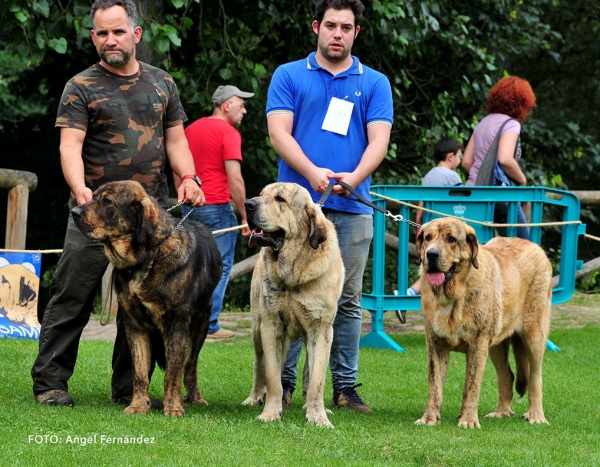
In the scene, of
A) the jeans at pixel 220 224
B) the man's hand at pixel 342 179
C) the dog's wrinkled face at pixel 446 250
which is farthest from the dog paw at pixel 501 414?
the jeans at pixel 220 224

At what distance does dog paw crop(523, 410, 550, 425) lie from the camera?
5953 mm

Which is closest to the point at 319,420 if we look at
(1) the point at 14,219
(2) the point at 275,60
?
(1) the point at 14,219

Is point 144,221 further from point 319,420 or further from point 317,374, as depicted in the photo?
point 319,420

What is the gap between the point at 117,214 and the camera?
5.18 meters

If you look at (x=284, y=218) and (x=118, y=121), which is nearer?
(x=284, y=218)

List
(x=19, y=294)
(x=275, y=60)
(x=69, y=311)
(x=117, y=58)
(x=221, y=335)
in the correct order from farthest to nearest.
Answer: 1. (x=275, y=60)
2. (x=221, y=335)
3. (x=19, y=294)
4. (x=69, y=311)
5. (x=117, y=58)

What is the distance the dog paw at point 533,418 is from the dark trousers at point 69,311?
2652 mm

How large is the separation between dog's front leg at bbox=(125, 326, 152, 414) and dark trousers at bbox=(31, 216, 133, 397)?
28 centimetres

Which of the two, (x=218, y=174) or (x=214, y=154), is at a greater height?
(x=214, y=154)

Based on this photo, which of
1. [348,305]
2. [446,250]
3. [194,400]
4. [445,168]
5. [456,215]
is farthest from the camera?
[445,168]

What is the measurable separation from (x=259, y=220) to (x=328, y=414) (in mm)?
1395

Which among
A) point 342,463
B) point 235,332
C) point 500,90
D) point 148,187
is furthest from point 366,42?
point 342,463

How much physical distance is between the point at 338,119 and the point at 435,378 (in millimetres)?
1780

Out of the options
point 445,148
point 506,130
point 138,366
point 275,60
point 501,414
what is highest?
point 275,60
